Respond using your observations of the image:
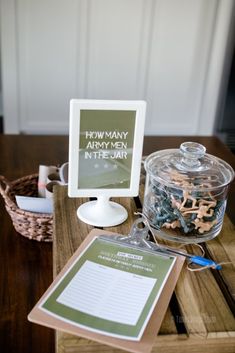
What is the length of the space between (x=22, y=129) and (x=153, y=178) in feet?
7.17

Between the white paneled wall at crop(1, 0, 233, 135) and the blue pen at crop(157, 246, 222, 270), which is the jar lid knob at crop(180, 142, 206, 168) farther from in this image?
the white paneled wall at crop(1, 0, 233, 135)

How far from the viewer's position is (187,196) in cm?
93

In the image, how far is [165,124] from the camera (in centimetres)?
316

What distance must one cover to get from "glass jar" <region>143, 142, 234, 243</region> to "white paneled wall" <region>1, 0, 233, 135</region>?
6.52 ft

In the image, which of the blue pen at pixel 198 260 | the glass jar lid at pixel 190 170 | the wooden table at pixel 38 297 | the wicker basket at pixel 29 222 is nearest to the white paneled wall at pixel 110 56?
the wooden table at pixel 38 297

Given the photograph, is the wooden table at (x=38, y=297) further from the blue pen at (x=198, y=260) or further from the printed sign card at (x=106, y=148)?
the printed sign card at (x=106, y=148)

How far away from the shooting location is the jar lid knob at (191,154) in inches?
38.8

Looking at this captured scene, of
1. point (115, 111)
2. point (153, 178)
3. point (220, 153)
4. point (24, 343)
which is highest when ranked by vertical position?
point (115, 111)

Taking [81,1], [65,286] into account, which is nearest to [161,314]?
[65,286]

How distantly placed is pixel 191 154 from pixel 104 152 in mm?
181

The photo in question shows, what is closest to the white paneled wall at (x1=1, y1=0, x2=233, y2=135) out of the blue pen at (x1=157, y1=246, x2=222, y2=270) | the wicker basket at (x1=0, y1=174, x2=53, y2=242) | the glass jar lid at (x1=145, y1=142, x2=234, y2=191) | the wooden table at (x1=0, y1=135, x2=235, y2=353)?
the wooden table at (x1=0, y1=135, x2=235, y2=353)

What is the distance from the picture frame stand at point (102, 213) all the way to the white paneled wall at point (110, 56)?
1963mm

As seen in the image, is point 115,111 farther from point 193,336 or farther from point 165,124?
point 165,124

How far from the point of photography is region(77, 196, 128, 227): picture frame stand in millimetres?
1011
